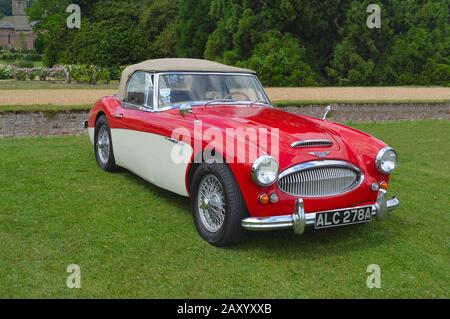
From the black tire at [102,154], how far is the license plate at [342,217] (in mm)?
3498

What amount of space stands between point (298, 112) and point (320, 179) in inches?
434

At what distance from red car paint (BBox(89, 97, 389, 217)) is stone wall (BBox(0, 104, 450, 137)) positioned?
5.73 metres

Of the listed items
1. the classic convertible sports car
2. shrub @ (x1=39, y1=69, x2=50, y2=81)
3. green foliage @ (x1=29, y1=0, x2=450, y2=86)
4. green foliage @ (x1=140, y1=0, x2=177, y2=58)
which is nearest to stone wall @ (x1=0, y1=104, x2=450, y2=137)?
the classic convertible sports car

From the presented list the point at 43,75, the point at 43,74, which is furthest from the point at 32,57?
the point at 43,75

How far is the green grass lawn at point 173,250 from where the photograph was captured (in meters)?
3.65

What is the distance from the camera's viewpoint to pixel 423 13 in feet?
114

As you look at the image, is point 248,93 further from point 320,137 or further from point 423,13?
point 423,13

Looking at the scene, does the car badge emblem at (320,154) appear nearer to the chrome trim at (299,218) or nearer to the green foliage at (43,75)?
the chrome trim at (299,218)

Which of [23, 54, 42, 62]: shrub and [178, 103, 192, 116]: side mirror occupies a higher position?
[23, 54, 42, 62]: shrub

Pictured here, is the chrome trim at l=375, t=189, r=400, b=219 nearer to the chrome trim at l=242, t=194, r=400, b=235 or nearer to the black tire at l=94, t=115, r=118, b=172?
the chrome trim at l=242, t=194, r=400, b=235

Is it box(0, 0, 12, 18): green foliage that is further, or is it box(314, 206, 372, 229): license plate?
box(0, 0, 12, 18): green foliage

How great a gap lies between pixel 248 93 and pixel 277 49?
27.1 metres

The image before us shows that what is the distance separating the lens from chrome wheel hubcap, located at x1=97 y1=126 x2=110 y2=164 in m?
7.01

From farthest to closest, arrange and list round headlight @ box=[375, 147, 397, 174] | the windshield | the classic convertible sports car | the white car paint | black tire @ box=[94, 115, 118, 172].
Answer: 1. black tire @ box=[94, 115, 118, 172]
2. the windshield
3. the white car paint
4. round headlight @ box=[375, 147, 397, 174]
5. the classic convertible sports car
